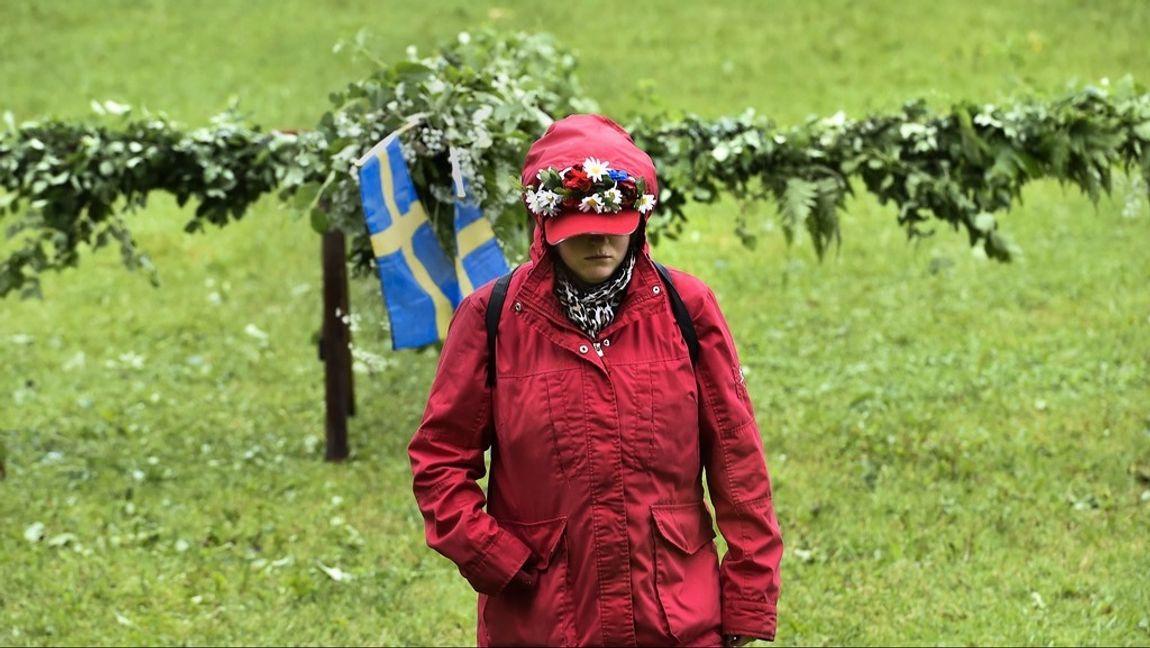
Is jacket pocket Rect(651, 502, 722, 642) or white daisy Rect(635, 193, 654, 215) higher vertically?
white daisy Rect(635, 193, 654, 215)

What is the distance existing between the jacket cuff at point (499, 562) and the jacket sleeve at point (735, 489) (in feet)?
1.55

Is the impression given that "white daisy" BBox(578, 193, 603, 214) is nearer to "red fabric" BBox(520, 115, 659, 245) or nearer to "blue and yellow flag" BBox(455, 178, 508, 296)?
"red fabric" BBox(520, 115, 659, 245)

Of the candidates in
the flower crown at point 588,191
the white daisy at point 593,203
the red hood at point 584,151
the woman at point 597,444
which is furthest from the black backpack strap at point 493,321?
the white daisy at point 593,203

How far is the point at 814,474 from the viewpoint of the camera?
25.8 feet

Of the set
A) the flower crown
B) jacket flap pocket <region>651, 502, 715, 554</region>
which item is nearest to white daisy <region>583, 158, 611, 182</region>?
the flower crown

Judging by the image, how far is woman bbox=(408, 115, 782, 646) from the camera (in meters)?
3.53

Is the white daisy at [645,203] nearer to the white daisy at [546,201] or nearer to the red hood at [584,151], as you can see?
the red hood at [584,151]

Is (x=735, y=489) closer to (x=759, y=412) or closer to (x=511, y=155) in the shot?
(x=511, y=155)

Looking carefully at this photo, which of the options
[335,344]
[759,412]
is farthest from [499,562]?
[759,412]

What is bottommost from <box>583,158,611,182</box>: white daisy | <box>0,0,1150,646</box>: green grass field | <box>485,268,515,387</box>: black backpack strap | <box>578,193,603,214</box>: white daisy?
<box>0,0,1150,646</box>: green grass field

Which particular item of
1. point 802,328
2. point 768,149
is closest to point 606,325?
point 768,149

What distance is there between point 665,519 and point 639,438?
205mm

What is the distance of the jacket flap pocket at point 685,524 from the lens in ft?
11.8

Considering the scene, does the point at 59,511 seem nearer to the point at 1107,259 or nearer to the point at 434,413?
the point at 434,413
